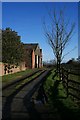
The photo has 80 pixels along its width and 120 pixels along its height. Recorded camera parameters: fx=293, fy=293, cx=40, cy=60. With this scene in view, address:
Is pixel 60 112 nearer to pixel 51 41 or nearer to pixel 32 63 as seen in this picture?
pixel 51 41

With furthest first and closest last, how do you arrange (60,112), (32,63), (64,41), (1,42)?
(32,63), (1,42), (64,41), (60,112)

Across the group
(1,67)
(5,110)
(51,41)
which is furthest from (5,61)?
(5,110)

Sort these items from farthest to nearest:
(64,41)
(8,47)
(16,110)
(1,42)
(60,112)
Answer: (8,47)
(1,42)
(64,41)
(16,110)
(60,112)

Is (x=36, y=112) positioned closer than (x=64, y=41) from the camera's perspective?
Yes

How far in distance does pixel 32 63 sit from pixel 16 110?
83056 mm

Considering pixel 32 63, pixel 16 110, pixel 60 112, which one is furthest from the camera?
pixel 32 63

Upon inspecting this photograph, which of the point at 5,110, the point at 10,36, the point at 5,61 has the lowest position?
the point at 5,110

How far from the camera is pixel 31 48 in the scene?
3878 inches

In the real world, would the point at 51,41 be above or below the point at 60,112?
above

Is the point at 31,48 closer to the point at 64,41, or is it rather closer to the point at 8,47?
the point at 8,47

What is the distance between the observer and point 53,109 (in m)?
9.67

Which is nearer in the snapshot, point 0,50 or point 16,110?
point 16,110

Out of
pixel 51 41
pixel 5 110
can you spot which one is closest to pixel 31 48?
pixel 51 41

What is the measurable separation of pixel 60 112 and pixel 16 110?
5.06 feet
